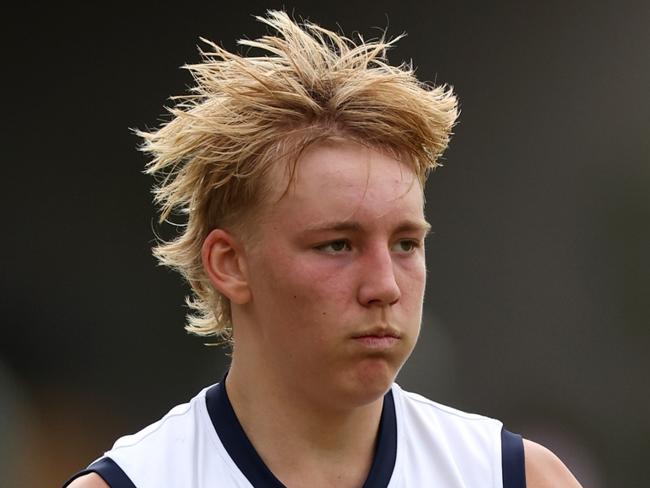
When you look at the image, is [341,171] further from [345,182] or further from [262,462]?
[262,462]

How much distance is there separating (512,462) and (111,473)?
0.93 metres

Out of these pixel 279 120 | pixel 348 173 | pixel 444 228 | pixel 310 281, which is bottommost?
pixel 310 281

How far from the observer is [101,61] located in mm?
6109

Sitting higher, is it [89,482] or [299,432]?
[299,432]

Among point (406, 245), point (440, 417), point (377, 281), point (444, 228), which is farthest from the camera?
point (444, 228)

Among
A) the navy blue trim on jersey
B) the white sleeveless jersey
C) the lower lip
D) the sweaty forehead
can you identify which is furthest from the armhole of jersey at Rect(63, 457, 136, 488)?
the sweaty forehead

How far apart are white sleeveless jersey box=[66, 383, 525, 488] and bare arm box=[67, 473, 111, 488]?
0.01 meters

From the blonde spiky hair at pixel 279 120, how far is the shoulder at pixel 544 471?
28.6 inches

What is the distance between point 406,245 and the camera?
7.73 ft

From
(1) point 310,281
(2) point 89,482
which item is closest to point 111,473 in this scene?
(2) point 89,482

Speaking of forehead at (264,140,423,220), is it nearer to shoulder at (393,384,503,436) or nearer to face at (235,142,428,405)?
face at (235,142,428,405)

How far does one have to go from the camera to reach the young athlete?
226 cm

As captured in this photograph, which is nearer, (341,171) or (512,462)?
(341,171)

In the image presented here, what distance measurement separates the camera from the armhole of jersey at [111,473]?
2.38m
